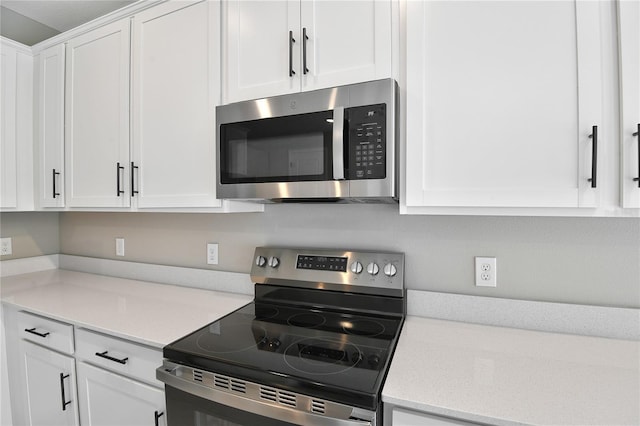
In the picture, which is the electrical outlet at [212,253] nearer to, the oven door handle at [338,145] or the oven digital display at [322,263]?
the oven digital display at [322,263]

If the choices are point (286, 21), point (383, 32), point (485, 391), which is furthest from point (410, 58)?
point (485, 391)

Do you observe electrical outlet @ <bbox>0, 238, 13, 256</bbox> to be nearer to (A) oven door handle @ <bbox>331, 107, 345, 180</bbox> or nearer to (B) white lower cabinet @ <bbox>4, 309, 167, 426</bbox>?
(B) white lower cabinet @ <bbox>4, 309, 167, 426</bbox>

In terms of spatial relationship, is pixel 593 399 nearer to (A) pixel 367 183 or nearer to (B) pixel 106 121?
(A) pixel 367 183

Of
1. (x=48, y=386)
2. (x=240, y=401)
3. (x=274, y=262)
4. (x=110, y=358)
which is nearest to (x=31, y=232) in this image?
(x=48, y=386)

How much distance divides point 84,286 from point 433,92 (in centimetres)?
219

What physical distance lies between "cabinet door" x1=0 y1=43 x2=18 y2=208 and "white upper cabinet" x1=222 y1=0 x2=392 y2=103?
5.32 feet

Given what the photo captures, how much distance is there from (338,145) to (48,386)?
1.82m

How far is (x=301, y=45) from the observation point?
47.0 inches

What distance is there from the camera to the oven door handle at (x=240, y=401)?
2.60 ft

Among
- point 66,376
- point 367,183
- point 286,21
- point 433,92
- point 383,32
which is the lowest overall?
point 66,376

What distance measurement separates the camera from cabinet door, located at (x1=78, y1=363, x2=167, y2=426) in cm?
118

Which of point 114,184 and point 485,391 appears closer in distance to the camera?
point 485,391

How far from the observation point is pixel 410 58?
1053 millimetres

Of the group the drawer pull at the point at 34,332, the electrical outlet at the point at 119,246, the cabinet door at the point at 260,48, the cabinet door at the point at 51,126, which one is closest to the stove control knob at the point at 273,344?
the cabinet door at the point at 260,48
